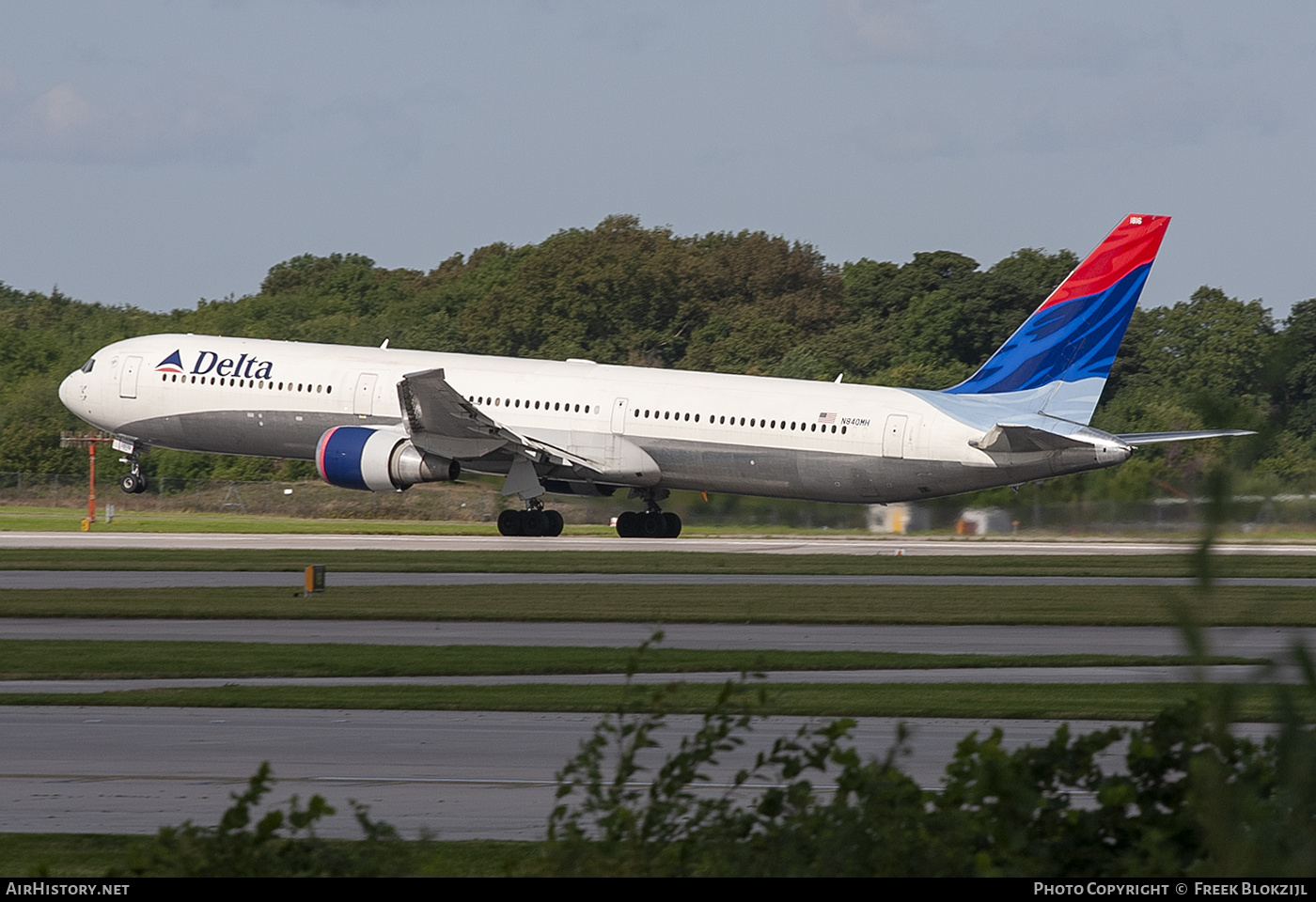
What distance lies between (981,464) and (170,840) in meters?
34.9

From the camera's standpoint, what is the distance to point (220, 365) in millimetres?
45188

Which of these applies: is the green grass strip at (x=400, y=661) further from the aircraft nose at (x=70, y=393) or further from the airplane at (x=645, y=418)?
the aircraft nose at (x=70, y=393)

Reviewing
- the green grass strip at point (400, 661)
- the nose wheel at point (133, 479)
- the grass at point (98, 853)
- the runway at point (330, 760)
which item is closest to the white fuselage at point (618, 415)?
the nose wheel at point (133, 479)

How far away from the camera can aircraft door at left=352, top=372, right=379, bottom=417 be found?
4359cm

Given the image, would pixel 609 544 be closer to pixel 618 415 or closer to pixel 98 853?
pixel 618 415

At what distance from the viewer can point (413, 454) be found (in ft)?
138

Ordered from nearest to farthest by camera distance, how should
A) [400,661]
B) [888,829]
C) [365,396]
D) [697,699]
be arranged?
[888,829] → [697,699] → [400,661] → [365,396]

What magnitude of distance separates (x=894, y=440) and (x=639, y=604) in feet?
50.9

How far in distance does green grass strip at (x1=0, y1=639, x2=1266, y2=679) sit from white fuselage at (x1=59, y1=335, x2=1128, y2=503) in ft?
66.8

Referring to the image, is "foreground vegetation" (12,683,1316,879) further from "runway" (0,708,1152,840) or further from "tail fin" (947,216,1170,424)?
"tail fin" (947,216,1170,424)

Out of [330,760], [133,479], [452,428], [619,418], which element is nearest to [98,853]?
[330,760]

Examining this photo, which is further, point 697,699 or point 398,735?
point 697,699

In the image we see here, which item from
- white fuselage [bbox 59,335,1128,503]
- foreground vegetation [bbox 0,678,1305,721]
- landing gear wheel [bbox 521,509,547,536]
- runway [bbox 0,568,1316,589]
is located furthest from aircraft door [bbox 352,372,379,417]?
foreground vegetation [bbox 0,678,1305,721]

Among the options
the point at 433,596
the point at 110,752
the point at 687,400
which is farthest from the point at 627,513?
the point at 110,752
